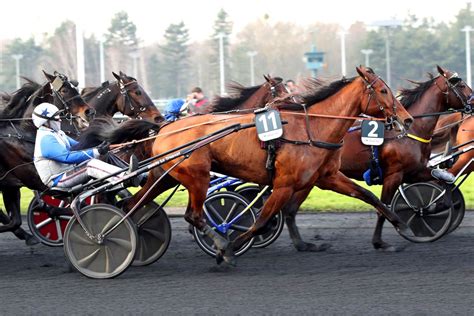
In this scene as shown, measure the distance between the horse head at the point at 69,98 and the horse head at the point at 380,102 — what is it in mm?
2640

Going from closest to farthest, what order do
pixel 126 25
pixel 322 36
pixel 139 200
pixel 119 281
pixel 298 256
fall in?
1. pixel 119 281
2. pixel 139 200
3. pixel 298 256
4. pixel 322 36
5. pixel 126 25

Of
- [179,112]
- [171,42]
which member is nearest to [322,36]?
[171,42]

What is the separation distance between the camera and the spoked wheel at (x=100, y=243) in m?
6.66

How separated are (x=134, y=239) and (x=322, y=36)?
47911mm

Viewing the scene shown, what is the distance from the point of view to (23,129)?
8.21 meters

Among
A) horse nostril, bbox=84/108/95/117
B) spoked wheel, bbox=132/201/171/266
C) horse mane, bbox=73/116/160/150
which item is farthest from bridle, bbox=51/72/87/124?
spoked wheel, bbox=132/201/171/266

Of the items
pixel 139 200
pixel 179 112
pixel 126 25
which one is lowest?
pixel 139 200

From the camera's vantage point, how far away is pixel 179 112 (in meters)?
9.33

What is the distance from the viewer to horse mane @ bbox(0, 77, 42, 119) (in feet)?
27.7

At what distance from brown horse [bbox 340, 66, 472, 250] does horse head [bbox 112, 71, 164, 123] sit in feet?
6.90

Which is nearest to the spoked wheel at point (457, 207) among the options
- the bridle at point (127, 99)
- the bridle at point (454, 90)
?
the bridle at point (454, 90)

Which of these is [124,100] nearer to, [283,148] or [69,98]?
[69,98]

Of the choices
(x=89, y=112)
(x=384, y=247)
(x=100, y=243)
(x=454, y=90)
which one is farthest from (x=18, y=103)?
(x=454, y=90)

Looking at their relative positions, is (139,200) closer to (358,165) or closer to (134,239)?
(134,239)
